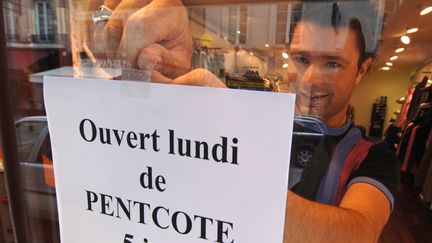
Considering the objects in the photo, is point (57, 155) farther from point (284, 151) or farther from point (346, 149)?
point (346, 149)

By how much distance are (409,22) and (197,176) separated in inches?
18.4

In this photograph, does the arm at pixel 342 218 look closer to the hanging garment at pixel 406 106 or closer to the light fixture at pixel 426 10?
the hanging garment at pixel 406 106

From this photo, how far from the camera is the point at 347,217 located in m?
0.44

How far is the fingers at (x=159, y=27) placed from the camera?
0.50 m

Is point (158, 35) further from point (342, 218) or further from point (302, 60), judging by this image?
point (342, 218)

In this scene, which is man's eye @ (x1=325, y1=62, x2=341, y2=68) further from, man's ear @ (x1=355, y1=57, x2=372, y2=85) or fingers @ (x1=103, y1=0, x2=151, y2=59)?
fingers @ (x1=103, y1=0, x2=151, y2=59)

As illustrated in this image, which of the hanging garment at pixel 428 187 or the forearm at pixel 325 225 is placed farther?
the hanging garment at pixel 428 187

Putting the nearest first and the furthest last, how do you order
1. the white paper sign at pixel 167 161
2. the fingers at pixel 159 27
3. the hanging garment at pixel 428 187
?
the white paper sign at pixel 167 161 < the fingers at pixel 159 27 < the hanging garment at pixel 428 187

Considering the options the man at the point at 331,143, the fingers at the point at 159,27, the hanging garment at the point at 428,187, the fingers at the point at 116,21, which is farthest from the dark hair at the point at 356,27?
the hanging garment at the point at 428,187

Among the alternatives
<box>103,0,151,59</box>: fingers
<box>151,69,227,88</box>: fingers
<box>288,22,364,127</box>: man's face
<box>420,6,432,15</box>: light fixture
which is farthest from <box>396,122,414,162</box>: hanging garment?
<box>103,0,151,59</box>: fingers

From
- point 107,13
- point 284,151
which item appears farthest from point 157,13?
point 284,151

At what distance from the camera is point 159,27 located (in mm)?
495

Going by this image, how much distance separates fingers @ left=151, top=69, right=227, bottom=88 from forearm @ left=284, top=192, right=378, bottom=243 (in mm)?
235

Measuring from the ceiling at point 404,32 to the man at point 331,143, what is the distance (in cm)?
5
